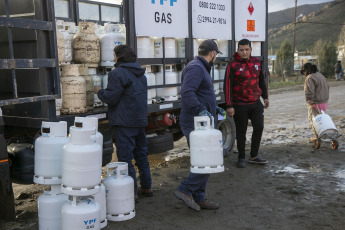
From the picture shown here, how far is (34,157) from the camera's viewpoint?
13.6 feet

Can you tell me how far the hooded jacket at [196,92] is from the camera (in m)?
4.65

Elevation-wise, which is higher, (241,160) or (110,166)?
(110,166)

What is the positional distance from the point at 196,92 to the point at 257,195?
1.66 meters

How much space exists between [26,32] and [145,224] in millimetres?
2568

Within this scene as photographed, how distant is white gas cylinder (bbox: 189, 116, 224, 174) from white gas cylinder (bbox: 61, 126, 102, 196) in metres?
1.11

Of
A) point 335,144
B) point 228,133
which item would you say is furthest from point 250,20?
point 335,144

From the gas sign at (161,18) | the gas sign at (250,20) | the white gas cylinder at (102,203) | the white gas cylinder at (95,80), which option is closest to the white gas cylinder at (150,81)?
the gas sign at (161,18)

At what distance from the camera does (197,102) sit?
4609 millimetres

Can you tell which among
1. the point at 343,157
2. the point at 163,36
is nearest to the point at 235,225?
the point at 163,36

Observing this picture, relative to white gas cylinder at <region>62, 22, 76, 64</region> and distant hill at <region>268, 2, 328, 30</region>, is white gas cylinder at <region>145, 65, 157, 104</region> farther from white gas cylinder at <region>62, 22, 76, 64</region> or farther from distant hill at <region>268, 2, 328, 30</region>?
distant hill at <region>268, 2, 328, 30</region>

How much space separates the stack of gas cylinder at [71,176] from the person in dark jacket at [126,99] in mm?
605

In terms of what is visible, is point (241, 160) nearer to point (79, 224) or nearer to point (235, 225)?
point (235, 225)

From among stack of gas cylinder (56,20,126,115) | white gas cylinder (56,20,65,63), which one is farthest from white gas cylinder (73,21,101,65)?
white gas cylinder (56,20,65,63)

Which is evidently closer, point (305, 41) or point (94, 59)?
point (94, 59)
